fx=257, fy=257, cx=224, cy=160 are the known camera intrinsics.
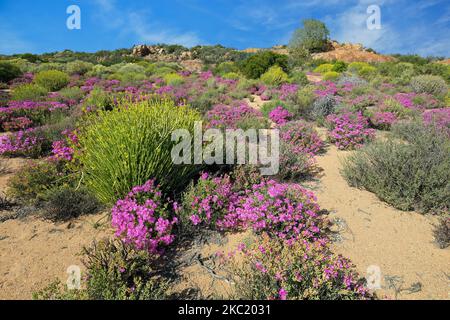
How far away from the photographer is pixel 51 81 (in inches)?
618


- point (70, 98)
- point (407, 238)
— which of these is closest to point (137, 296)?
point (407, 238)

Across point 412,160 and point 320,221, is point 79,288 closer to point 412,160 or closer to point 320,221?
point 320,221

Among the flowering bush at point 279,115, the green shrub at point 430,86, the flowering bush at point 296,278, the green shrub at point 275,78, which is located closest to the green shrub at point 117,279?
the flowering bush at point 296,278

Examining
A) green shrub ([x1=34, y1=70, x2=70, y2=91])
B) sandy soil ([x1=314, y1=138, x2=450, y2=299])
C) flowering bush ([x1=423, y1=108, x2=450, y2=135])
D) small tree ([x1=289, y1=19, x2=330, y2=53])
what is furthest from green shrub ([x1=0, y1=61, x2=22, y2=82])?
small tree ([x1=289, y1=19, x2=330, y2=53])


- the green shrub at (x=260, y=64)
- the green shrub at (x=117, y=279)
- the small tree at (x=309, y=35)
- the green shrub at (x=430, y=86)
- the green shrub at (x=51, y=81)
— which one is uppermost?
the small tree at (x=309, y=35)

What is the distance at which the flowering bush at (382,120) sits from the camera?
8109 mm

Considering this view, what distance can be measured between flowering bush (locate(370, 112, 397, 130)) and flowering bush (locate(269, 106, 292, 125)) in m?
Answer: 2.66

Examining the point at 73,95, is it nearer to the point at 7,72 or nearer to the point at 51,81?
the point at 51,81

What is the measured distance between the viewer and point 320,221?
3.73m

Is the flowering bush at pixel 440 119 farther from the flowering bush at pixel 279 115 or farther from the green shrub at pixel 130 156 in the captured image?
the green shrub at pixel 130 156

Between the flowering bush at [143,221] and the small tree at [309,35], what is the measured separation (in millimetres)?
45949

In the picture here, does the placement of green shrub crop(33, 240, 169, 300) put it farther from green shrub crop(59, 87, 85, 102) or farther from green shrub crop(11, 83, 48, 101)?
green shrub crop(11, 83, 48, 101)

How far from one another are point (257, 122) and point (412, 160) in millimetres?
4433

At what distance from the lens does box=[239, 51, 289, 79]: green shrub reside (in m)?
20.0
